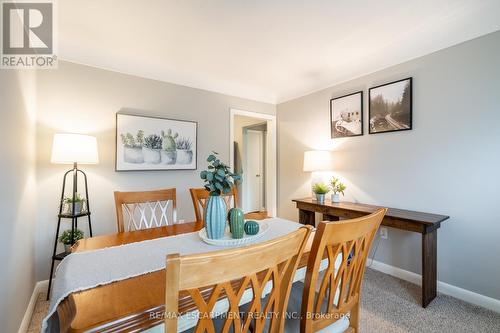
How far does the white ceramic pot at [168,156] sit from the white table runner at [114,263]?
1.57 metres

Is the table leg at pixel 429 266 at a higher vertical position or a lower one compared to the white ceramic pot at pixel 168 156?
lower

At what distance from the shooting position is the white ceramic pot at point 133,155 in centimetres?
251

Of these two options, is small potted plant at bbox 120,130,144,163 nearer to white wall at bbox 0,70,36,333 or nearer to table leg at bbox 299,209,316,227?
white wall at bbox 0,70,36,333

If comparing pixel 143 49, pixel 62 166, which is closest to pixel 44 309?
pixel 62 166

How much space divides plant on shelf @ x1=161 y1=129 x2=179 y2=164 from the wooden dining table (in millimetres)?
2002

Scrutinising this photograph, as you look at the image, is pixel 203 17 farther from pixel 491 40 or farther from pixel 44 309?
pixel 44 309

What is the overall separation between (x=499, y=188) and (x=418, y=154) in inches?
24.1

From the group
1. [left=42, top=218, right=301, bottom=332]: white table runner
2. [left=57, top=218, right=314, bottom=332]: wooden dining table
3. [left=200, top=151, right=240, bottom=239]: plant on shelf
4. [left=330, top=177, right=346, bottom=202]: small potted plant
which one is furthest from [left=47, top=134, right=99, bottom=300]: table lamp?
[left=330, top=177, right=346, bottom=202]: small potted plant

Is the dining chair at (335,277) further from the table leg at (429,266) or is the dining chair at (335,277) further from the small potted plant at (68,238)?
the small potted plant at (68,238)

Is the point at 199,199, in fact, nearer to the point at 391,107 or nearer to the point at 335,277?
the point at 335,277

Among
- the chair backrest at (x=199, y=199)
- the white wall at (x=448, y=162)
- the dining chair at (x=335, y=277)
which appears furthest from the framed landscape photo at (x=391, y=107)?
the chair backrest at (x=199, y=199)

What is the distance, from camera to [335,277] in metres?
0.99

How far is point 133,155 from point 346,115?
8.49 feet

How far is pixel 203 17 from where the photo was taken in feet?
6.24
